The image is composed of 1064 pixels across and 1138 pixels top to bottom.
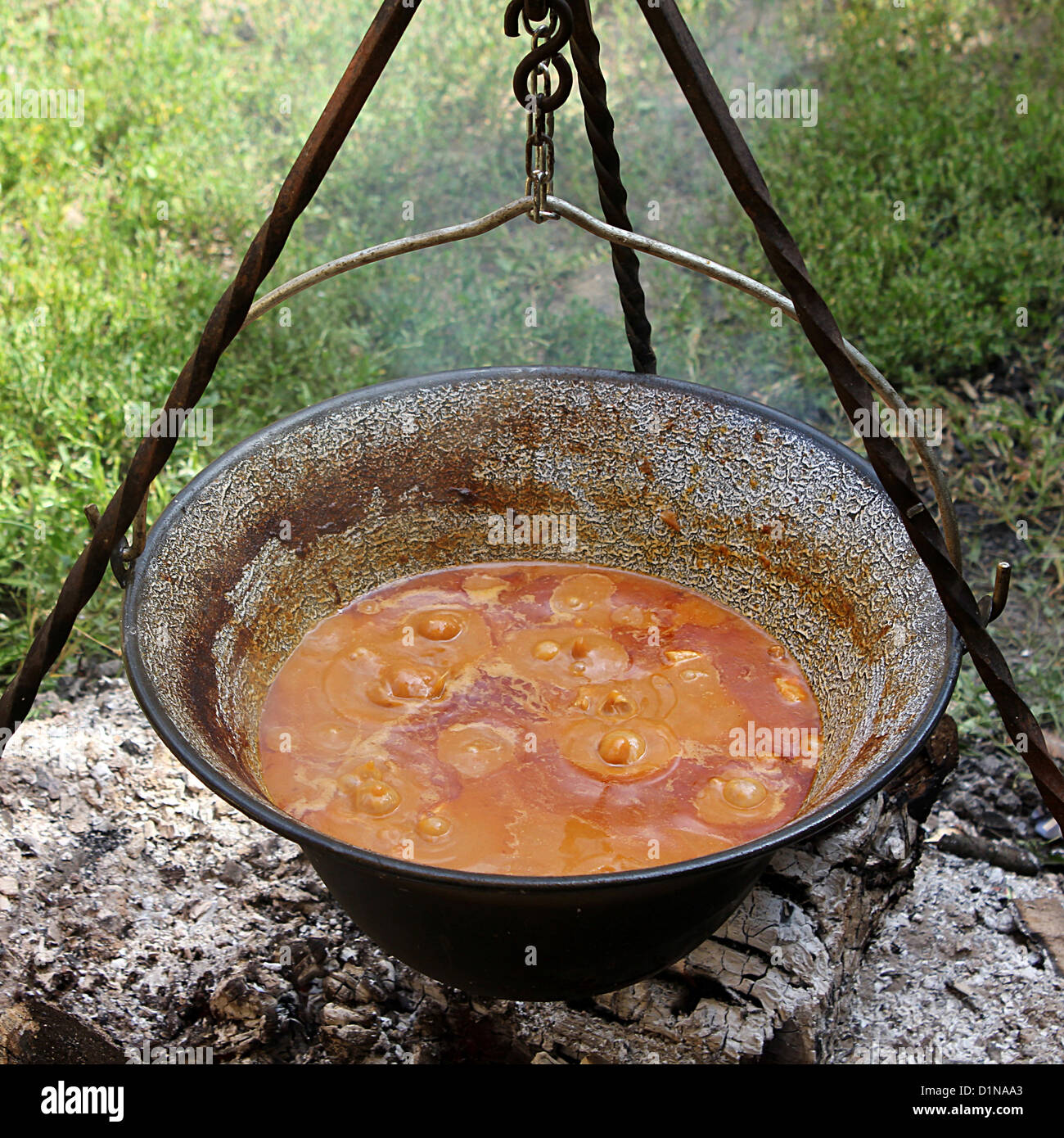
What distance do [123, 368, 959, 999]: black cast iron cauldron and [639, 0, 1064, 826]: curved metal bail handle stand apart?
0.34 feet

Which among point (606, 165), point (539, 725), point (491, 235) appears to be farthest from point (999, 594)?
point (491, 235)

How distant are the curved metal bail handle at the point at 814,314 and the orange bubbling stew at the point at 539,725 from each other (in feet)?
1.64

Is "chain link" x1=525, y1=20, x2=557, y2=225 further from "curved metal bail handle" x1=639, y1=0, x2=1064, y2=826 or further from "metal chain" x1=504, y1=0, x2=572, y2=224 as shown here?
"curved metal bail handle" x1=639, y1=0, x2=1064, y2=826

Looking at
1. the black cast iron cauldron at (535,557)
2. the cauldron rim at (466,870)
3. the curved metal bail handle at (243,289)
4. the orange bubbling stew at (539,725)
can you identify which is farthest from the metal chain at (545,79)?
the orange bubbling stew at (539,725)

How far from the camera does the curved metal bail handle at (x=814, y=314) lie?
5.47ft

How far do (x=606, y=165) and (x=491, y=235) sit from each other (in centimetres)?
320

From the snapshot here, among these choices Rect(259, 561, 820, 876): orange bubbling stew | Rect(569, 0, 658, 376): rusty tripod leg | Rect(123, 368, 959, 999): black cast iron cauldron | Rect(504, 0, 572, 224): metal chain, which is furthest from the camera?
Rect(569, 0, 658, 376): rusty tripod leg

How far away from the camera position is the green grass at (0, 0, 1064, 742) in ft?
13.5

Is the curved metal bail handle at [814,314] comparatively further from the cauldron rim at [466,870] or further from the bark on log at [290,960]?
the bark on log at [290,960]

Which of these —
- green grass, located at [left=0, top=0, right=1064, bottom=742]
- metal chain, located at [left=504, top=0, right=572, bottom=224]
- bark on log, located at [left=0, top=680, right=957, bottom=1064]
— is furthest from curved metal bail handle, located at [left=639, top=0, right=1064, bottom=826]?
green grass, located at [left=0, top=0, right=1064, bottom=742]

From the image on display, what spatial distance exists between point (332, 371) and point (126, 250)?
1188 millimetres

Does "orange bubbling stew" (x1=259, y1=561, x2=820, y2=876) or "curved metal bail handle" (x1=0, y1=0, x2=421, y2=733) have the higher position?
"curved metal bail handle" (x1=0, y1=0, x2=421, y2=733)

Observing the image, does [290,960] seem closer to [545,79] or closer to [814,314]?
[814,314]
